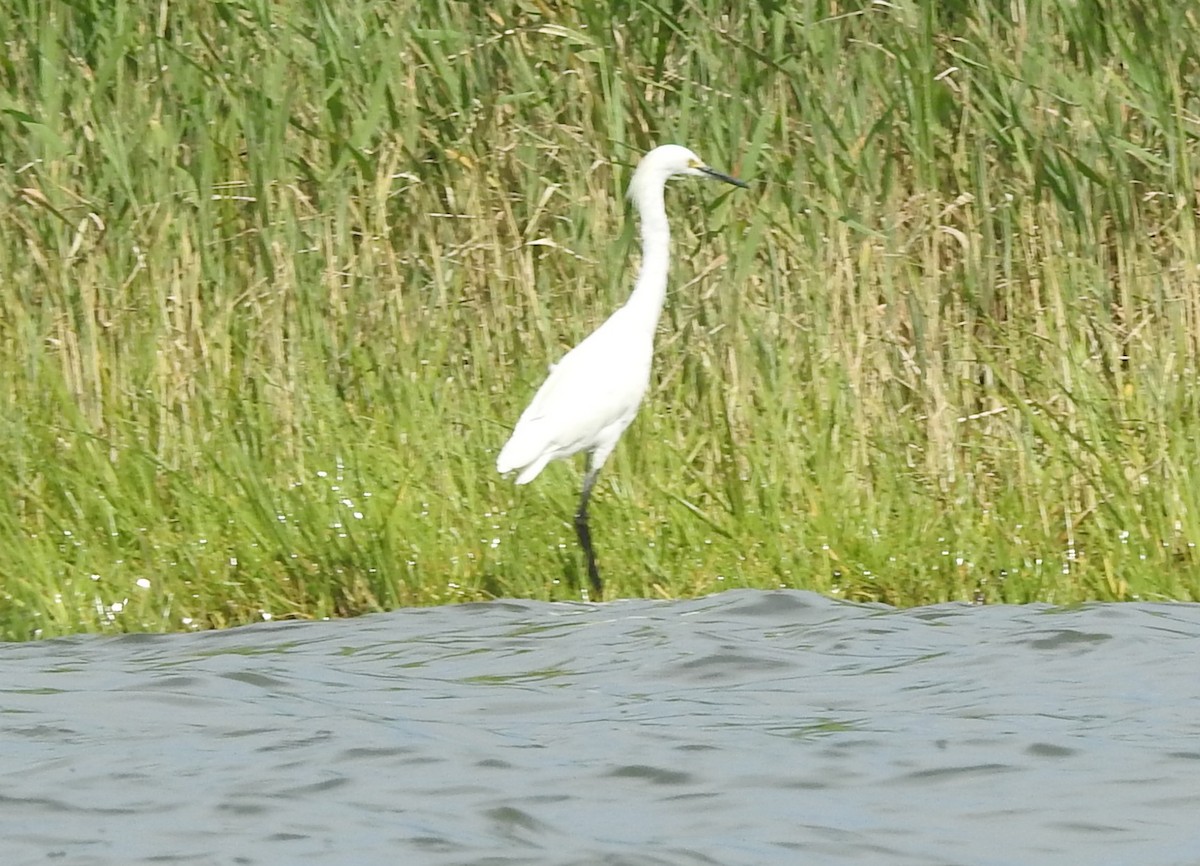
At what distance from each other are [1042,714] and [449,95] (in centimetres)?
322

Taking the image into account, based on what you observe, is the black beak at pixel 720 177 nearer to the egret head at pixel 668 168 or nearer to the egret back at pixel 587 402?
the egret head at pixel 668 168

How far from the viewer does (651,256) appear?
227 inches

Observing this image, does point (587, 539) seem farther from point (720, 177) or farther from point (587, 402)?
point (720, 177)

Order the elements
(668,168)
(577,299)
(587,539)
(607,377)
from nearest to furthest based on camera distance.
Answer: (587,539) < (607,377) < (668,168) < (577,299)

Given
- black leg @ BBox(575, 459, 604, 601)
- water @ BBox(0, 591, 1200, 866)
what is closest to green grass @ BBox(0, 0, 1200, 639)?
black leg @ BBox(575, 459, 604, 601)

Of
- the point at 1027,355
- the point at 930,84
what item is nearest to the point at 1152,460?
the point at 1027,355

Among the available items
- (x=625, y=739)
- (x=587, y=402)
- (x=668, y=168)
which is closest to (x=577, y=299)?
(x=668, y=168)

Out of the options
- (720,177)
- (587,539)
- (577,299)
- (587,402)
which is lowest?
(587,539)

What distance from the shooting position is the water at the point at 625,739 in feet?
9.23

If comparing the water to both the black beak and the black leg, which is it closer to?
the black leg

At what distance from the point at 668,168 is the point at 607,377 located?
0.68m

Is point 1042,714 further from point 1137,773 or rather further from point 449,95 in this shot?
point 449,95

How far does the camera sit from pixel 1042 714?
3.51m

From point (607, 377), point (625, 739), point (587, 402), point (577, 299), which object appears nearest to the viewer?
point (625, 739)
